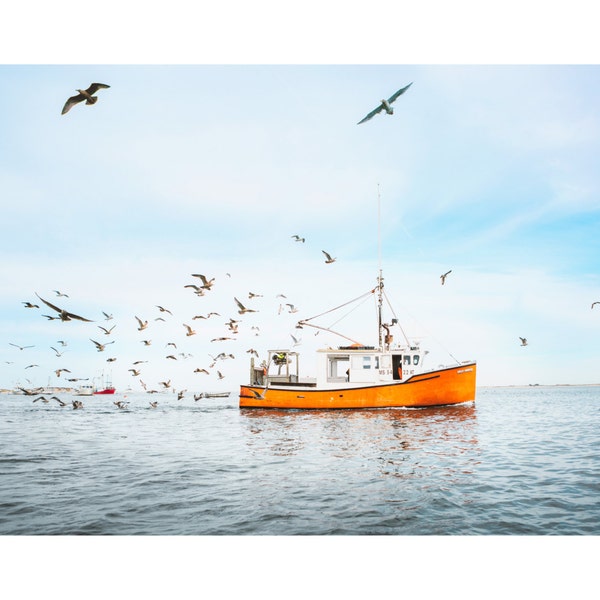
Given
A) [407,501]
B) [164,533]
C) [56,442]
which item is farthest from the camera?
[56,442]

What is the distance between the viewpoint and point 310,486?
5.99 metres

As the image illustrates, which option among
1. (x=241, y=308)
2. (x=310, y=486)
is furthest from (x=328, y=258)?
(x=310, y=486)

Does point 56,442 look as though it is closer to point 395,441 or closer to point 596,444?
point 395,441

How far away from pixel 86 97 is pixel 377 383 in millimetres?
16213

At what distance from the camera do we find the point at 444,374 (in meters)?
18.7

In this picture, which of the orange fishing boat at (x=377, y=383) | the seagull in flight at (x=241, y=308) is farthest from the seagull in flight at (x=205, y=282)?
the orange fishing boat at (x=377, y=383)

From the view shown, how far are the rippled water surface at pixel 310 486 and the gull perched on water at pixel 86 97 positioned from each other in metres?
5.39

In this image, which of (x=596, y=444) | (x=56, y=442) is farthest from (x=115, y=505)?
(x=596, y=444)

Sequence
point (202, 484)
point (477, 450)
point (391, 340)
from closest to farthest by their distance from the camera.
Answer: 1. point (202, 484)
2. point (477, 450)
3. point (391, 340)

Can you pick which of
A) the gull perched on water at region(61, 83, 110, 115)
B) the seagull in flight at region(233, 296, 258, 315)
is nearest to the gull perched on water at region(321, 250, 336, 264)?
the seagull in flight at region(233, 296, 258, 315)

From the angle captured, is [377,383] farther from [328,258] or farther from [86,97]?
[86,97]

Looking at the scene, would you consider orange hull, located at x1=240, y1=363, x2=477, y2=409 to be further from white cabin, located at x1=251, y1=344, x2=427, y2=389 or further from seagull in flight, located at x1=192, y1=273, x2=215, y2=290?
seagull in flight, located at x1=192, y1=273, x2=215, y2=290

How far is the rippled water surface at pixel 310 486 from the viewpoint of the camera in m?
4.52
